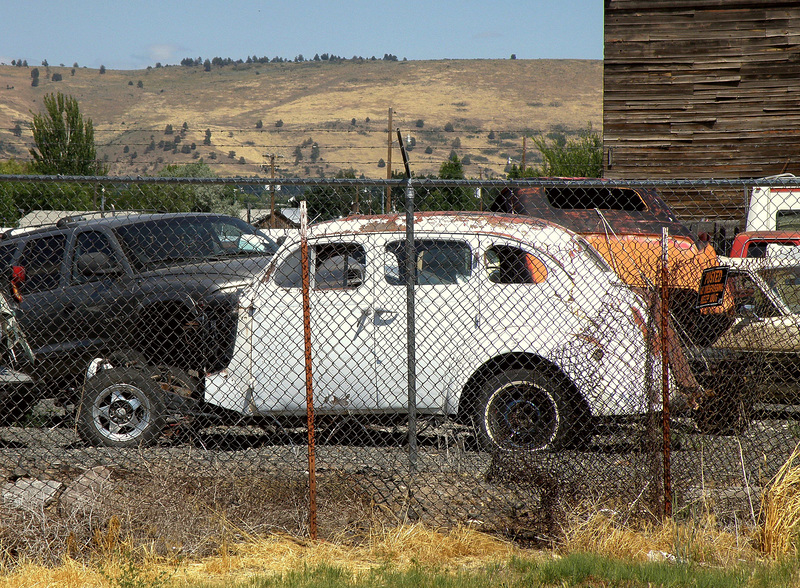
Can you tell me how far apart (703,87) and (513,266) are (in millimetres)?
11408

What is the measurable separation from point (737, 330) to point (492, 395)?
5.72 feet

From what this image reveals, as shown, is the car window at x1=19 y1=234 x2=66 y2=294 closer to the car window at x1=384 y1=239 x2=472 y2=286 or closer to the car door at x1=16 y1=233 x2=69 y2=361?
the car door at x1=16 y1=233 x2=69 y2=361

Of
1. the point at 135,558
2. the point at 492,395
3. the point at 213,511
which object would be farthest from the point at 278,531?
the point at 492,395

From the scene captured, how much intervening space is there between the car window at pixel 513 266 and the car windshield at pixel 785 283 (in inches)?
64.2

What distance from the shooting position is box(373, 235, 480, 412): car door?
5777 millimetres

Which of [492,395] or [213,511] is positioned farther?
[492,395]

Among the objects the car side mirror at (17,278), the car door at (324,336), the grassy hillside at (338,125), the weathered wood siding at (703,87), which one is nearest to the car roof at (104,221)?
the car side mirror at (17,278)

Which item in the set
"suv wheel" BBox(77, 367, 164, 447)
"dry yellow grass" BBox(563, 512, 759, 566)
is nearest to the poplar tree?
"suv wheel" BBox(77, 367, 164, 447)

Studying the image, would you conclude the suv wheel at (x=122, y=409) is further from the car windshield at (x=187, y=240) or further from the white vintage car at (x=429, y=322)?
the car windshield at (x=187, y=240)

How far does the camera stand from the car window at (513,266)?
5.89 metres

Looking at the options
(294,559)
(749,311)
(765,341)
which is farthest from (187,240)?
(765,341)

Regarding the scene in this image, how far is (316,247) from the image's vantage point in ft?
19.8

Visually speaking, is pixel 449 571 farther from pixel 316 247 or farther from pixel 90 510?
pixel 316 247

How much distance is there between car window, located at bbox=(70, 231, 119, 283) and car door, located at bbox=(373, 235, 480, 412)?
108 inches
